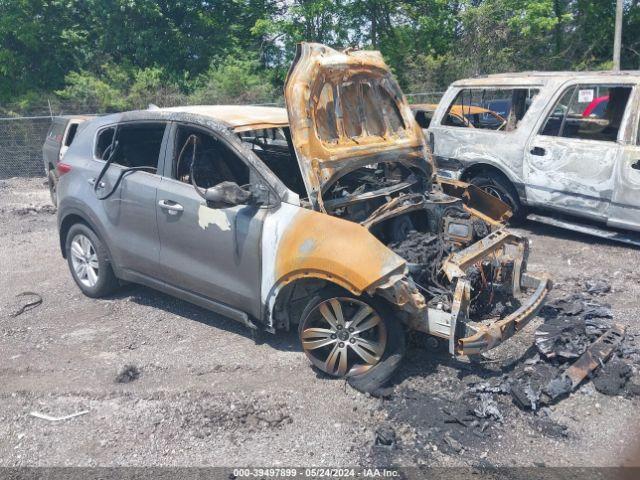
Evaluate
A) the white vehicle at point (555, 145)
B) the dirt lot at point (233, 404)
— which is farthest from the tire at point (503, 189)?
the dirt lot at point (233, 404)

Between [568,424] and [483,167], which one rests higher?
[483,167]

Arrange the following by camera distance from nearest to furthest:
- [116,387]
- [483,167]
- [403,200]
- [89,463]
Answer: [89,463], [116,387], [403,200], [483,167]

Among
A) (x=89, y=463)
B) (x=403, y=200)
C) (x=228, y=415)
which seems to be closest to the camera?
(x=89, y=463)

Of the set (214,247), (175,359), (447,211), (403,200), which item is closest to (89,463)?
(175,359)

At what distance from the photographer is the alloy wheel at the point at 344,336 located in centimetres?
400

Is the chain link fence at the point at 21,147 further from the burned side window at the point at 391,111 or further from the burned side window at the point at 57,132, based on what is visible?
the burned side window at the point at 391,111

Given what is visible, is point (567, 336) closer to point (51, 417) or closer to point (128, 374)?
point (128, 374)

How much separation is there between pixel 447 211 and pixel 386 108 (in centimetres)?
111

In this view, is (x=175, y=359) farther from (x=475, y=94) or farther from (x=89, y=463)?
(x=475, y=94)

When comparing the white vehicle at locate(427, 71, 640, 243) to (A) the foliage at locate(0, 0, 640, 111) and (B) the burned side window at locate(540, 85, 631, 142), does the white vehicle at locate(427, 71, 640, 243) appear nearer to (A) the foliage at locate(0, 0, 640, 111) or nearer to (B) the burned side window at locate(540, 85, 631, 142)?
(B) the burned side window at locate(540, 85, 631, 142)

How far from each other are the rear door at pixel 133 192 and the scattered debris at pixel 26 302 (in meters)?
1.26

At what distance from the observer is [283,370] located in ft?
14.4

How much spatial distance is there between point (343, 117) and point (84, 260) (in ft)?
9.74

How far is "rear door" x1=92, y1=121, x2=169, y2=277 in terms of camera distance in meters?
4.98
